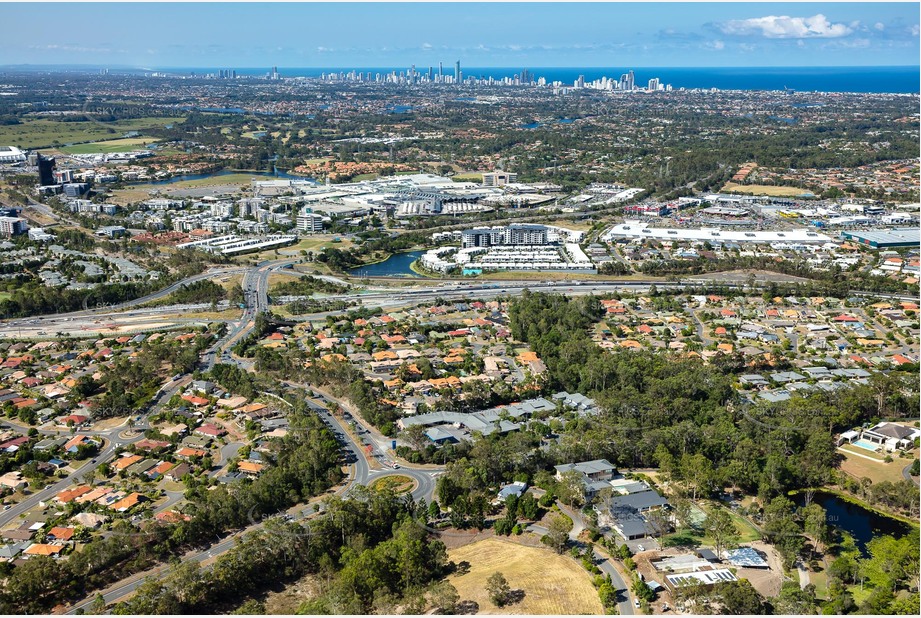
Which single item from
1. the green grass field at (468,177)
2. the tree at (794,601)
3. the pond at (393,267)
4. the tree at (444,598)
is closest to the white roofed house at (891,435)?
the tree at (794,601)

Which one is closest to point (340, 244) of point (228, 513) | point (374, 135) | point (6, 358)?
point (6, 358)

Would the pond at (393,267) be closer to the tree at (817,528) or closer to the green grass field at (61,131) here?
the tree at (817,528)

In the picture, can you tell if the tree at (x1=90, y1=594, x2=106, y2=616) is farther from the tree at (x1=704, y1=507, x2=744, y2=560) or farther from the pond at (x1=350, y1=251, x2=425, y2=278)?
the pond at (x1=350, y1=251, x2=425, y2=278)

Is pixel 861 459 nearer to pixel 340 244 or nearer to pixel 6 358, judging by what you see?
pixel 6 358

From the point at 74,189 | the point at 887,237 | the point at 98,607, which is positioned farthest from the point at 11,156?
the point at 887,237

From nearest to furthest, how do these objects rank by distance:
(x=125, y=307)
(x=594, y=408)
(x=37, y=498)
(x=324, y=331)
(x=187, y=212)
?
(x=37, y=498) → (x=594, y=408) → (x=324, y=331) → (x=125, y=307) → (x=187, y=212)

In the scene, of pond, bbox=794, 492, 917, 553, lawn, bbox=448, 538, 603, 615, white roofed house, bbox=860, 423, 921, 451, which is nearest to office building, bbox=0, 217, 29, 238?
lawn, bbox=448, 538, 603, 615

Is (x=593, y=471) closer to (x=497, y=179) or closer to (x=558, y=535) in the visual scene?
(x=558, y=535)
